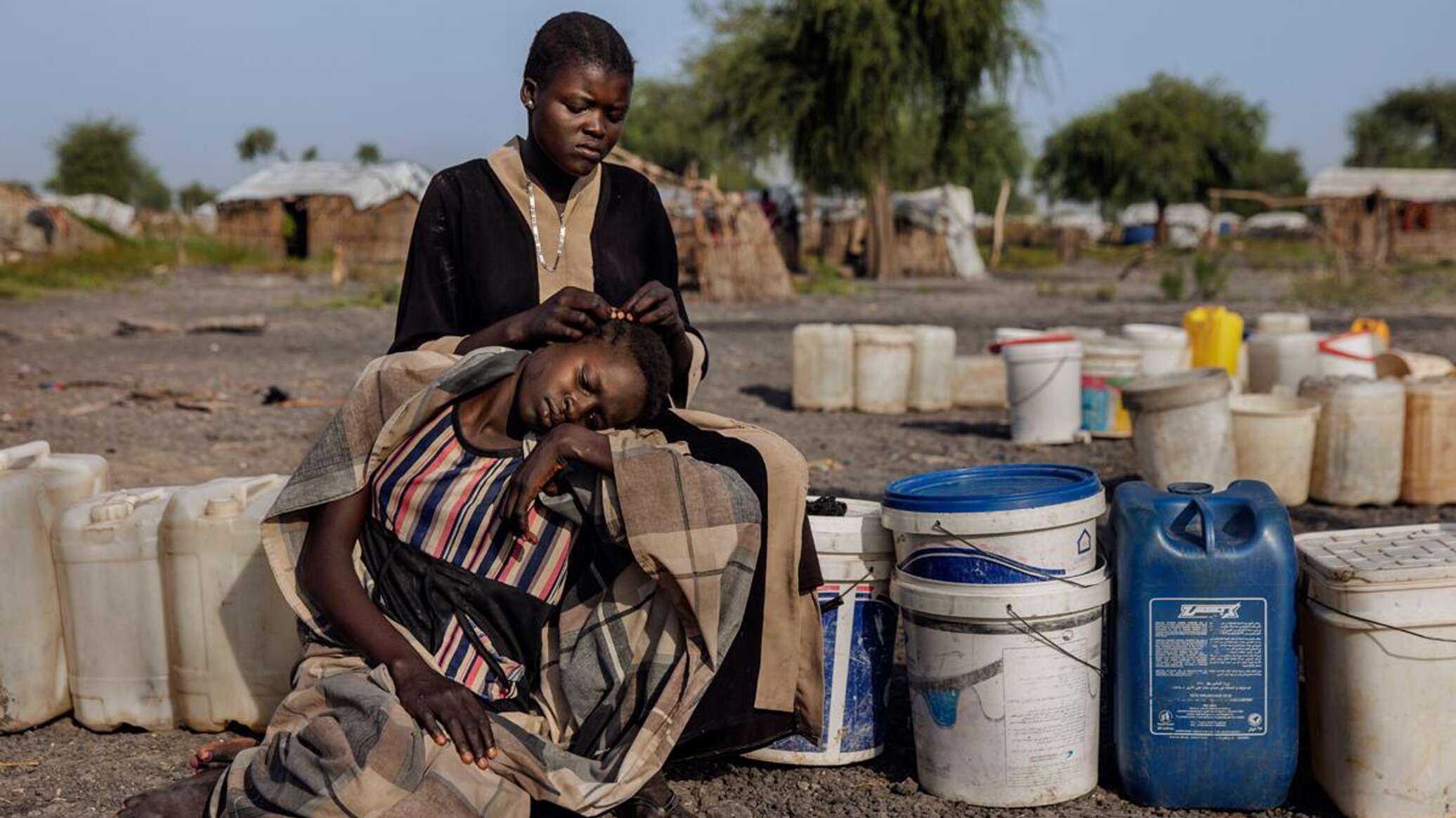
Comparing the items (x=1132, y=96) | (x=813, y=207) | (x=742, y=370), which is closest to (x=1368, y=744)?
(x=742, y=370)

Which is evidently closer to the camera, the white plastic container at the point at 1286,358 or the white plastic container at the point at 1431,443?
the white plastic container at the point at 1431,443

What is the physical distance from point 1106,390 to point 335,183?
25497 mm

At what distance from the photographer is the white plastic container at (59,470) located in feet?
11.1

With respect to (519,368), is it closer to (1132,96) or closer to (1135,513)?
(1135,513)

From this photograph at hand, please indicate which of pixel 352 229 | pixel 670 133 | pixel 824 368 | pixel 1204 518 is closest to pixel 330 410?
pixel 824 368

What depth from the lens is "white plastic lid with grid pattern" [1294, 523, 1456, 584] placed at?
2.60m

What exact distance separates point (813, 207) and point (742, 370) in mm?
25193

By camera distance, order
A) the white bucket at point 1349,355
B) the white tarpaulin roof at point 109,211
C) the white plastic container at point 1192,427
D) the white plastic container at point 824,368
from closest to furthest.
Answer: the white plastic container at point 1192,427, the white bucket at point 1349,355, the white plastic container at point 824,368, the white tarpaulin roof at point 109,211

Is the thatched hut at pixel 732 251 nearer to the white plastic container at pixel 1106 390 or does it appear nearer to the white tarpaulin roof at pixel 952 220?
the white tarpaulin roof at pixel 952 220

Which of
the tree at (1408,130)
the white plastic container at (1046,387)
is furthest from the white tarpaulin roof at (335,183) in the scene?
the tree at (1408,130)

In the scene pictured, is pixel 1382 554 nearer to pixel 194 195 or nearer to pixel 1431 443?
pixel 1431 443

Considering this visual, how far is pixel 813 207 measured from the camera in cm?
3512

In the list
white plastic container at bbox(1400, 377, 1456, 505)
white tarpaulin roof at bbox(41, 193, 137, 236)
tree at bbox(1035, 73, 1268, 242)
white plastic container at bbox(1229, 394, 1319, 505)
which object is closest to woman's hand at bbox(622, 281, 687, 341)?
white plastic container at bbox(1229, 394, 1319, 505)

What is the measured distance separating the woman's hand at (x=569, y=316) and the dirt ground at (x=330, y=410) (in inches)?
42.7
